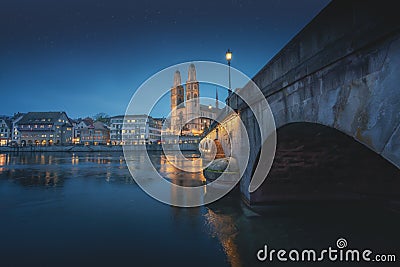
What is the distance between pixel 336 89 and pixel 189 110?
146938mm

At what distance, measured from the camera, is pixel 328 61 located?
4871mm

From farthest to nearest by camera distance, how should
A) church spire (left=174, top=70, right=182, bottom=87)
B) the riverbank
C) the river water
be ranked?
church spire (left=174, top=70, right=182, bottom=87)
the riverbank
the river water

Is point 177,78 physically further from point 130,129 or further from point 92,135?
point 92,135

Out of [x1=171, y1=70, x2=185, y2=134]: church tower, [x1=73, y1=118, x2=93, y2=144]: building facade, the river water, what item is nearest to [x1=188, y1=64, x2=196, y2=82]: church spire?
[x1=171, y1=70, x2=185, y2=134]: church tower

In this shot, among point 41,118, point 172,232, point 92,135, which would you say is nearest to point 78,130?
point 92,135

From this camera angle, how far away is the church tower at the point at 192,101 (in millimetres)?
150375

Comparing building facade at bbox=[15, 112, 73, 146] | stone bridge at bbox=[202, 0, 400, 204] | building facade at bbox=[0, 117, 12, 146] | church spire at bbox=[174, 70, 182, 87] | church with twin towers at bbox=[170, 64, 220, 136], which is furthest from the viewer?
church spire at bbox=[174, 70, 182, 87]

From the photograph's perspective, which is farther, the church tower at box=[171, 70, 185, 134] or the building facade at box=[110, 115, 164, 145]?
the church tower at box=[171, 70, 185, 134]

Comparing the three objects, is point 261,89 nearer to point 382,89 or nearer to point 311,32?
point 311,32

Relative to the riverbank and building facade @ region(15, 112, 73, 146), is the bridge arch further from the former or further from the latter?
building facade @ region(15, 112, 73, 146)

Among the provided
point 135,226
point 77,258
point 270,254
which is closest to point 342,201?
point 270,254

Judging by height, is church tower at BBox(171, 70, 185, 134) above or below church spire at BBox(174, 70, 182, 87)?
below

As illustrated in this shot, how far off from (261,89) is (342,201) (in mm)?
9119

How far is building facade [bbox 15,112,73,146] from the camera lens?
11044cm
